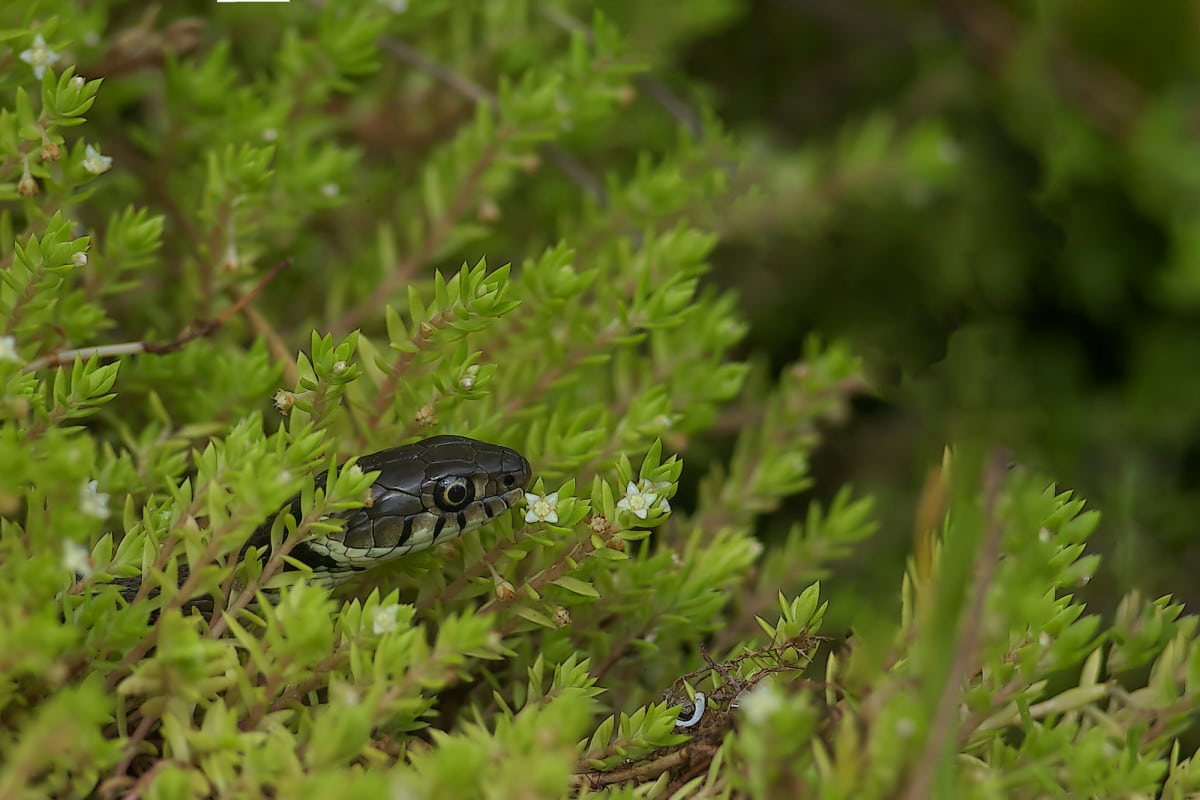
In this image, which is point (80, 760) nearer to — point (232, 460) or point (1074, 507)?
point (232, 460)

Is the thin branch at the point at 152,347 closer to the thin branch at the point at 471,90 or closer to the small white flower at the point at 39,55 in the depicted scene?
the small white flower at the point at 39,55

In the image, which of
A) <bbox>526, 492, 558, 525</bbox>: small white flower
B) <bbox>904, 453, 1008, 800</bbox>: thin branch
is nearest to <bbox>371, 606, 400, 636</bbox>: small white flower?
<bbox>526, 492, 558, 525</bbox>: small white flower

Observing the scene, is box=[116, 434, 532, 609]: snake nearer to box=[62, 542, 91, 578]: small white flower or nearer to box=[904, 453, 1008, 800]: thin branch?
box=[62, 542, 91, 578]: small white flower

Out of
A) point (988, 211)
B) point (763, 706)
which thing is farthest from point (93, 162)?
point (988, 211)

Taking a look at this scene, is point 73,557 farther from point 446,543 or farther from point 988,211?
point 988,211

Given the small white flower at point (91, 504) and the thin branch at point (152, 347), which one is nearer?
the small white flower at point (91, 504)

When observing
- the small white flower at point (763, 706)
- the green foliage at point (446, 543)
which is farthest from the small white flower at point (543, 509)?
the small white flower at point (763, 706)

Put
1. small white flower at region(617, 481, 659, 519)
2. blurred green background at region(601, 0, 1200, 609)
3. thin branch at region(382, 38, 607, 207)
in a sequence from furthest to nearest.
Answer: blurred green background at region(601, 0, 1200, 609) → thin branch at region(382, 38, 607, 207) → small white flower at region(617, 481, 659, 519)
